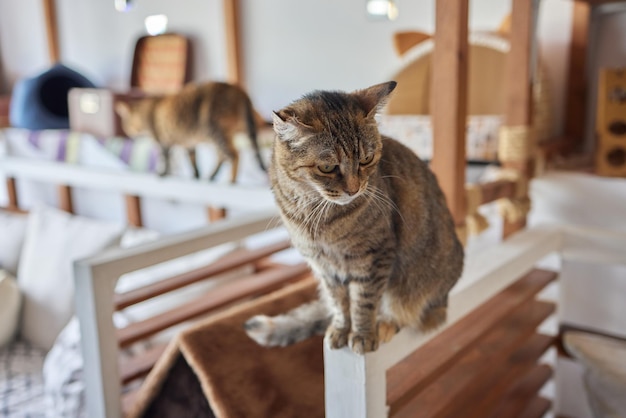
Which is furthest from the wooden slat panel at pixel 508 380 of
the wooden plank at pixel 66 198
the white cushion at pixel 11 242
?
the wooden plank at pixel 66 198

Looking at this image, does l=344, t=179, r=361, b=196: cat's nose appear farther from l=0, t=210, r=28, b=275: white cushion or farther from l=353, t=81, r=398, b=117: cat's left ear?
l=0, t=210, r=28, b=275: white cushion

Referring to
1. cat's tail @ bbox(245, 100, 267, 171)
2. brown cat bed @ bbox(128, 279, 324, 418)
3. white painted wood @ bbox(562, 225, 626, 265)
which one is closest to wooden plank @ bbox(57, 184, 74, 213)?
cat's tail @ bbox(245, 100, 267, 171)

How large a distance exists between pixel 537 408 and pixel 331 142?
3.14 ft

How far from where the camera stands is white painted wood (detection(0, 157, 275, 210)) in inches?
59.9

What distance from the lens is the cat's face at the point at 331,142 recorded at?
62 cm

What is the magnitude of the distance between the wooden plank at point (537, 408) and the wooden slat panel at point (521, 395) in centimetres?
2

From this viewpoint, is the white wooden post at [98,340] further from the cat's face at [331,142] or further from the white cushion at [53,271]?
the white cushion at [53,271]

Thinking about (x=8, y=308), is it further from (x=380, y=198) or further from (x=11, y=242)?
(x=380, y=198)

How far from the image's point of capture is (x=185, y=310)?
117cm

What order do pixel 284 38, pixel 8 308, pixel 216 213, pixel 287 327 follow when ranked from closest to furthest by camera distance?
pixel 287 327 → pixel 8 308 → pixel 284 38 → pixel 216 213

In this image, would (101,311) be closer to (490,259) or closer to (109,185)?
(490,259)

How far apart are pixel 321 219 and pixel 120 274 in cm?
40

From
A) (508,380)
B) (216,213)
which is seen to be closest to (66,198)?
(216,213)

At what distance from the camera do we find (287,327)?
876 millimetres
